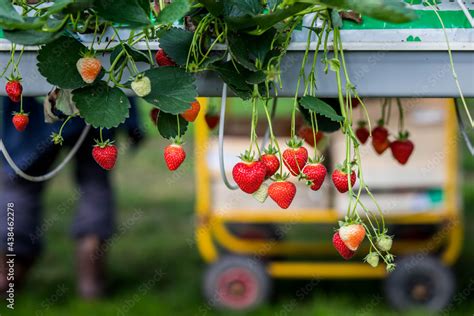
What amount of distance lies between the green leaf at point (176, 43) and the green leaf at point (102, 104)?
0.07 m

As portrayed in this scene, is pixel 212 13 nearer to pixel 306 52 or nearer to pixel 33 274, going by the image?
pixel 306 52

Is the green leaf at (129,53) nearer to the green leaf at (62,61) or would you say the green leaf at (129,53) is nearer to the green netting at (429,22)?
the green leaf at (62,61)

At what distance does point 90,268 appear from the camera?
3.33 metres

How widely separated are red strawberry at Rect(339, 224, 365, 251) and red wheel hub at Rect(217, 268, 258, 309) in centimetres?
225

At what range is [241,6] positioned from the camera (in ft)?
3.05

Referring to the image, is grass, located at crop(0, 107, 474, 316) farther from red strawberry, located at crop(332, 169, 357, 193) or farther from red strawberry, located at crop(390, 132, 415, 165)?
red strawberry, located at crop(332, 169, 357, 193)

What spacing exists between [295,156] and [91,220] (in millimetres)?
2409

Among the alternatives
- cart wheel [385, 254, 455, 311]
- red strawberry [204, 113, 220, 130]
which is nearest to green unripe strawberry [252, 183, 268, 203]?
red strawberry [204, 113, 220, 130]

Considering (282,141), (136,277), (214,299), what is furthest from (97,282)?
(282,141)

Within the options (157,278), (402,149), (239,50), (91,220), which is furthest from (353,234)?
(157,278)

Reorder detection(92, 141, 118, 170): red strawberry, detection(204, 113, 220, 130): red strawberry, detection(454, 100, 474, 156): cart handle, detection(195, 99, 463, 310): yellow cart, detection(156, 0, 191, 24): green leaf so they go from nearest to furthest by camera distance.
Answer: detection(156, 0, 191, 24): green leaf → detection(92, 141, 118, 170): red strawberry → detection(454, 100, 474, 156): cart handle → detection(204, 113, 220, 130): red strawberry → detection(195, 99, 463, 310): yellow cart

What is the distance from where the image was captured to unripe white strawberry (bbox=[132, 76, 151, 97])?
931 millimetres

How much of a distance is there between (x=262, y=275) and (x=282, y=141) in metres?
0.51

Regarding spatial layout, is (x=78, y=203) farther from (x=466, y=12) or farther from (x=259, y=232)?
(x=466, y=12)
